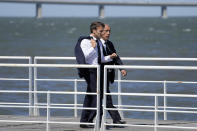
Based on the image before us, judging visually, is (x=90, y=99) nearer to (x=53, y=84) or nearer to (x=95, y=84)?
(x=95, y=84)

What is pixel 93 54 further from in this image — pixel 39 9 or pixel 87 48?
pixel 39 9

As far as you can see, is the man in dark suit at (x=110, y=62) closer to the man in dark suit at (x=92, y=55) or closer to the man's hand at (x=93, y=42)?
the man in dark suit at (x=92, y=55)

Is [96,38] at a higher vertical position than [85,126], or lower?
higher

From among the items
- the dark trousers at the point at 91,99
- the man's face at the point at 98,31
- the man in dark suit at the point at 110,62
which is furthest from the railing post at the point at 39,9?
the man's face at the point at 98,31

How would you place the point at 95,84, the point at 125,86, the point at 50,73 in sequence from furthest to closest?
the point at 50,73 → the point at 125,86 → the point at 95,84

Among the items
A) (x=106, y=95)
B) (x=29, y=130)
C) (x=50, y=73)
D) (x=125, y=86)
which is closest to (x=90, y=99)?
(x=106, y=95)

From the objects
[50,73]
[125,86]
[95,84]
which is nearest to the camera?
[95,84]

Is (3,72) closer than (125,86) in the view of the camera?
No

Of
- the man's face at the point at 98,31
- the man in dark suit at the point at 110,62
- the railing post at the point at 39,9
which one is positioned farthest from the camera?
the railing post at the point at 39,9

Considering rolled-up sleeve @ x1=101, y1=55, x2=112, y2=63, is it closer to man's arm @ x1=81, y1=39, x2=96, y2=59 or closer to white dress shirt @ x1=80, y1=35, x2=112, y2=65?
white dress shirt @ x1=80, y1=35, x2=112, y2=65

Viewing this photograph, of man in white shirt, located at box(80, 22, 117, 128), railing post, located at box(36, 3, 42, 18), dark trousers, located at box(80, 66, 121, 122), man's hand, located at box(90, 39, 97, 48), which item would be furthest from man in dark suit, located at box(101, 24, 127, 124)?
railing post, located at box(36, 3, 42, 18)

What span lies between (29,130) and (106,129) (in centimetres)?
93

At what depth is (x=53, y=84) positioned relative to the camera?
23.4m

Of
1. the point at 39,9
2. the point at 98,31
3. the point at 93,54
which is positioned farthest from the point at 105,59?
the point at 39,9
